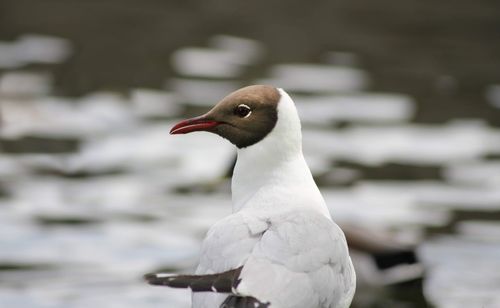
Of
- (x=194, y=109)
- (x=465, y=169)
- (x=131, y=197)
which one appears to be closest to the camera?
(x=131, y=197)

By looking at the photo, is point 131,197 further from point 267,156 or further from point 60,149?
point 267,156

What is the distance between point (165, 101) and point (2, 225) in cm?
406

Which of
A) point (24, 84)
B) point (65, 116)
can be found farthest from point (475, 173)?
point (24, 84)

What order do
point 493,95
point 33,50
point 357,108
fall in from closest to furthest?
point 357,108, point 493,95, point 33,50

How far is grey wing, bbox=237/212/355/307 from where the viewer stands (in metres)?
5.91

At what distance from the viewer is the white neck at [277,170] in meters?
6.67

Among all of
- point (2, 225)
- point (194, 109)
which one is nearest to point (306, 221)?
point (2, 225)

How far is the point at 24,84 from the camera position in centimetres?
1584

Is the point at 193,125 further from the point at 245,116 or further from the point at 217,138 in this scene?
the point at 217,138

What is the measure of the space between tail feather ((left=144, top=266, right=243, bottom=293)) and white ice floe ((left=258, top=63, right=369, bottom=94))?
10059mm

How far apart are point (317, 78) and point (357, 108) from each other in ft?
3.86

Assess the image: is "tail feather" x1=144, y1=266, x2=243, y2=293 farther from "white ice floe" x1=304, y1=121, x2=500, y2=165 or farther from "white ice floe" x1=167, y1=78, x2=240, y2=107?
"white ice floe" x1=167, y1=78, x2=240, y2=107

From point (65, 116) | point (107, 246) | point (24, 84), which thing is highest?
point (24, 84)

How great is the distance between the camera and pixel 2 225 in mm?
11742
